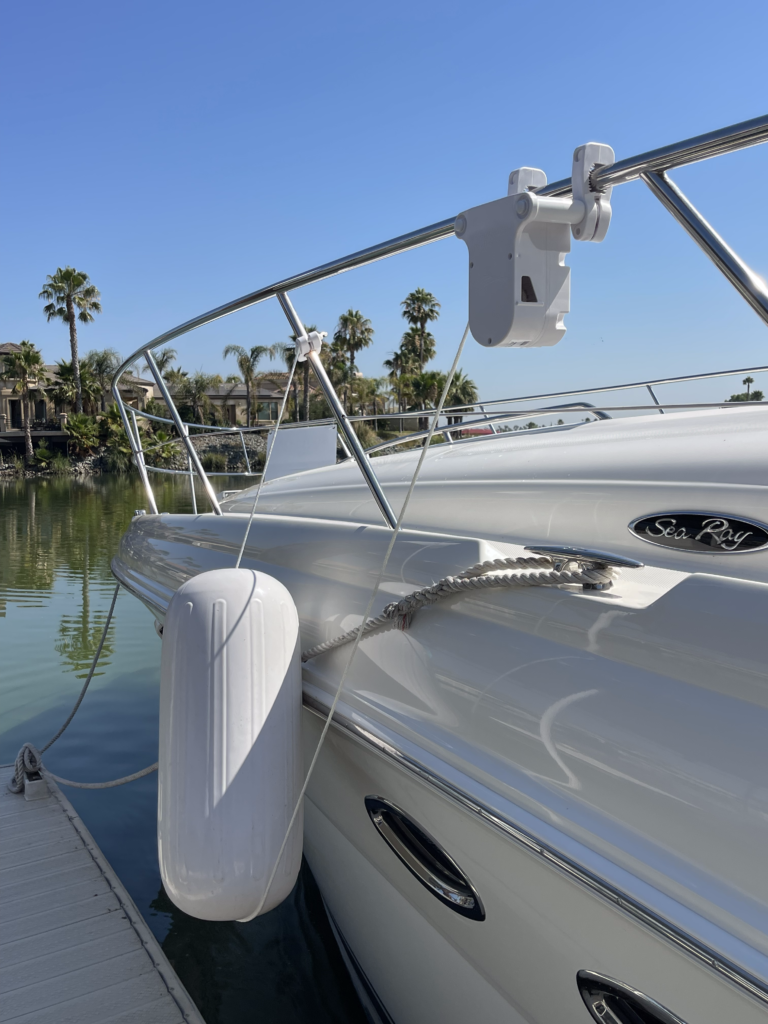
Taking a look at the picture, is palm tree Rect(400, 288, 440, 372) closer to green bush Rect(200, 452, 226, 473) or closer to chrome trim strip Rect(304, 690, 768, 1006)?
green bush Rect(200, 452, 226, 473)

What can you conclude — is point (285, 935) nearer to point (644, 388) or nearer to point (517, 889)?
point (517, 889)

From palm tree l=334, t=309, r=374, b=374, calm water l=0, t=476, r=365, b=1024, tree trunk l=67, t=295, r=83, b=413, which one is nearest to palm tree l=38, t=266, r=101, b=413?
tree trunk l=67, t=295, r=83, b=413

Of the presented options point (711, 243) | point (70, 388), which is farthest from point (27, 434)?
point (711, 243)

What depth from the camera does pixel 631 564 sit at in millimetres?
1279

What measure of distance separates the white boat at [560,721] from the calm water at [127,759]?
21.6 inches

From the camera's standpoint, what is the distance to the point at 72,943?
90.8 inches

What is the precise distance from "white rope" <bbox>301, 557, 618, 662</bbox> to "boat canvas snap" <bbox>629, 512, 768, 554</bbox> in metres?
0.26

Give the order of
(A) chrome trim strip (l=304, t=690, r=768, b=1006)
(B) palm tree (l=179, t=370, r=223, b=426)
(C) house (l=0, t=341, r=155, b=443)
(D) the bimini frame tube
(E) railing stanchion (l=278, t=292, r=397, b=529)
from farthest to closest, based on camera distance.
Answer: (B) palm tree (l=179, t=370, r=223, b=426), (C) house (l=0, t=341, r=155, b=443), (E) railing stanchion (l=278, t=292, r=397, b=529), (D) the bimini frame tube, (A) chrome trim strip (l=304, t=690, r=768, b=1006)

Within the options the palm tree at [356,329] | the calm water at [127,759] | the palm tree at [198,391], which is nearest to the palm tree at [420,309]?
the palm tree at [356,329]

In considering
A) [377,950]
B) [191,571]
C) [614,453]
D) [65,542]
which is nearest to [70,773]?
[191,571]

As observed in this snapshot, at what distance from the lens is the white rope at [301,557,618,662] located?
1292mm

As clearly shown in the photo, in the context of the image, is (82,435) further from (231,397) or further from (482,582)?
(482,582)

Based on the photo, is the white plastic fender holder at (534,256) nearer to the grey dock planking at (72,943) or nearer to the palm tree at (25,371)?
the grey dock planking at (72,943)

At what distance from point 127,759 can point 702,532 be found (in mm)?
3467
